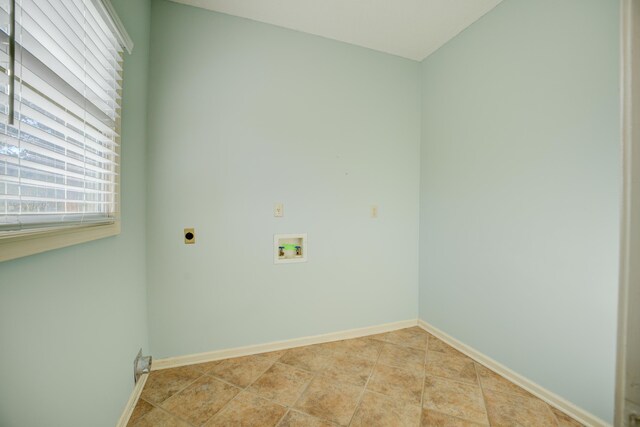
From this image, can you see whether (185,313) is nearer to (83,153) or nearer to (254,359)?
(254,359)

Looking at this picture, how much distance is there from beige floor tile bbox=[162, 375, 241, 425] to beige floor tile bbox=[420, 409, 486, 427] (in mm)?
1142

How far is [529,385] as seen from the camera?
63.7 inches

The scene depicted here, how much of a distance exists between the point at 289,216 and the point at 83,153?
131 cm

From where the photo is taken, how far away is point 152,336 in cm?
180

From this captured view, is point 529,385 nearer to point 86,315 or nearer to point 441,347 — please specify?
point 441,347

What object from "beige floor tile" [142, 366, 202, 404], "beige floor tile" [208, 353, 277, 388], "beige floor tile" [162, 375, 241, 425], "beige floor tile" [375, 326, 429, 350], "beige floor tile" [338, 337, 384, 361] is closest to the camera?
"beige floor tile" [162, 375, 241, 425]

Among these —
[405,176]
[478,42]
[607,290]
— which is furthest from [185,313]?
[478,42]

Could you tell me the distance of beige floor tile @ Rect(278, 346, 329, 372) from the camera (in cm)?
187

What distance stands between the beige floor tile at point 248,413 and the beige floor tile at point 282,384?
0.05 meters

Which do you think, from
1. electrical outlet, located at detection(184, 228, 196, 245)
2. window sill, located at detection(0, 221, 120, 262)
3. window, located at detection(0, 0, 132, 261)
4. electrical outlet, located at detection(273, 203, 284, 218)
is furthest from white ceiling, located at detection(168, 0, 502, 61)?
window sill, located at detection(0, 221, 120, 262)

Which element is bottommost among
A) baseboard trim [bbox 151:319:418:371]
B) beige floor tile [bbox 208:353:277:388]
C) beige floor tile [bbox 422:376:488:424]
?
beige floor tile [bbox 422:376:488:424]

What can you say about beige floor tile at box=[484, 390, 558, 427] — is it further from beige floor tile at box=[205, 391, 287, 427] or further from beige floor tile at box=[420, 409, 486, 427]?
beige floor tile at box=[205, 391, 287, 427]

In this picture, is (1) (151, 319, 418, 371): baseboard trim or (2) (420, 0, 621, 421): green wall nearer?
(2) (420, 0, 621, 421): green wall

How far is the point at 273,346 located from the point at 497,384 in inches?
64.2
